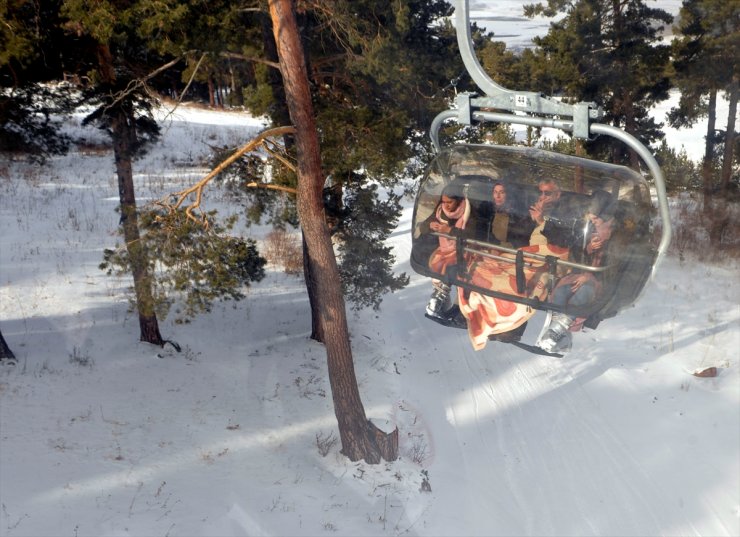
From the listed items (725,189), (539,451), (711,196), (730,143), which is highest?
(730,143)

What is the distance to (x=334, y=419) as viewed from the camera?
10.6m

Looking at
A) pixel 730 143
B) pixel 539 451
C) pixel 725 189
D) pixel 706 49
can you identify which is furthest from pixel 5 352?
pixel 730 143

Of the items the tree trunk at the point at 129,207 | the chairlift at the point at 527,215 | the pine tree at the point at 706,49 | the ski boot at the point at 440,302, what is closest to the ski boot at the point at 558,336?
the chairlift at the point at 527,215

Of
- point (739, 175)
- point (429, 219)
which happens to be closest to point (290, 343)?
point (429, 219)

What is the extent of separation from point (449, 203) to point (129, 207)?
5.41 metres

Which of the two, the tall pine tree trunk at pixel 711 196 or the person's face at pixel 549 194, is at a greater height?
the person's face at pixel 549 194

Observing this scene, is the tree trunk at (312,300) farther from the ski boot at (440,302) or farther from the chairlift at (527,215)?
the chairlift at (527,215)

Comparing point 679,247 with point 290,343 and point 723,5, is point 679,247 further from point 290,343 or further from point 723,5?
point 290,343

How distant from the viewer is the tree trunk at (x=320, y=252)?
25.5 feet

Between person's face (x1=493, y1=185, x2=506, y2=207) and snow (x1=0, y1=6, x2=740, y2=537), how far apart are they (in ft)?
4.63

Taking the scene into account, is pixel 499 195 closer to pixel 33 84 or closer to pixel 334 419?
pixel 334 419

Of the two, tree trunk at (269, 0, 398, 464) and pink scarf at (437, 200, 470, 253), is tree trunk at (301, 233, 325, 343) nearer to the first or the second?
tree trunk at (269, 0, 398, 464)

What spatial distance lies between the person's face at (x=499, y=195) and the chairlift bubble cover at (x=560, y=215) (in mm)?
45

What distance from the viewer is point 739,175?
57.4 ft
